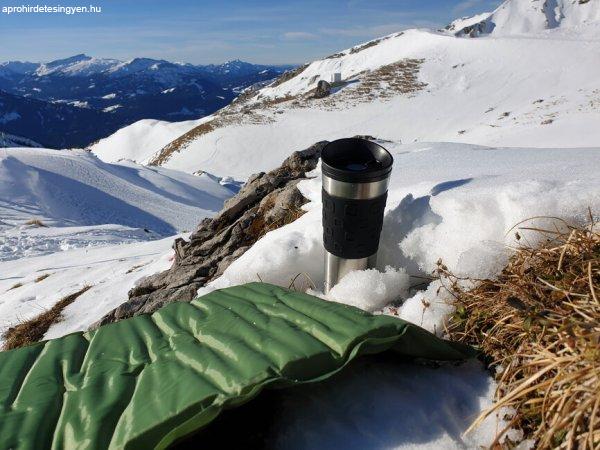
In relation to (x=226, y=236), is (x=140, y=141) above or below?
below

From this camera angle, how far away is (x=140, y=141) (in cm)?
4781

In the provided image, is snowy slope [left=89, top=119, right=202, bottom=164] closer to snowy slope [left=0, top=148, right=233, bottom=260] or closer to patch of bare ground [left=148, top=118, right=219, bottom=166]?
patch of bare ground [left=148, top=118, right=219, bottom=166]

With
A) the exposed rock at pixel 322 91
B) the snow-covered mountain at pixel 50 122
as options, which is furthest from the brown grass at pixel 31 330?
the snow-covered mountain at pixel 50 122

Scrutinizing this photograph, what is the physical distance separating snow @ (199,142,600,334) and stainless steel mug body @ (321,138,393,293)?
0.40 ft

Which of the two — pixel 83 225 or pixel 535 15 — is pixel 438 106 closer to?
pixel 83 225

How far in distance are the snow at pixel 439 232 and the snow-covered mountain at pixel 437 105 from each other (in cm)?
1293

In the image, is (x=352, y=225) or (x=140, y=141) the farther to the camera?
(x=140, y=141)

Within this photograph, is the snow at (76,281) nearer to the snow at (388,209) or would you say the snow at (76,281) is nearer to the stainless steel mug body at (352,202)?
the snow at (388,209)

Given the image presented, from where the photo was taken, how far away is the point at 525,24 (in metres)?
58.4

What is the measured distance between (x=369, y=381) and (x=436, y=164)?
2968mm

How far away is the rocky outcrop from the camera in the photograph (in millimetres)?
3811

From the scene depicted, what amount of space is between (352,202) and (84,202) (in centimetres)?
1726

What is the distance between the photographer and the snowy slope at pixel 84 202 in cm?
1238

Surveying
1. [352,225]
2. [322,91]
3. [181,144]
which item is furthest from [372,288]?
[322,91]
